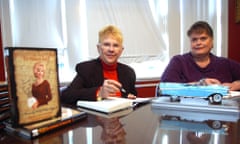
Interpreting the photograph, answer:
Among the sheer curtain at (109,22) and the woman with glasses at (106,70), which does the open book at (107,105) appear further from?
the sheer curtain at (109,22)

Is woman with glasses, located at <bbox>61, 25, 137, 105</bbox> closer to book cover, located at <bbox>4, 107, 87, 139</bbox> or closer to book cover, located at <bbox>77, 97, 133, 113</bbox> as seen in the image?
book cover, located at <bbox>77, 97, 133, 113</bbox>

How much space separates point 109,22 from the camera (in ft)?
8.31

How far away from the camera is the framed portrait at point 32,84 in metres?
0.68

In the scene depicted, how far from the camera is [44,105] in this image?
76cm

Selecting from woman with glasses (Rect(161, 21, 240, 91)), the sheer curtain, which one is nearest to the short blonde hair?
woman with glasses (Rect(161, 21, 240, 91))

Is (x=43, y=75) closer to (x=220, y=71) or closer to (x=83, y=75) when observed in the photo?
(x=83, y=75)

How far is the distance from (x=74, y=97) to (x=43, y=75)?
49 cm

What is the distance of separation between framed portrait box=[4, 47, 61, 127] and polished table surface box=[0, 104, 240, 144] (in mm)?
71

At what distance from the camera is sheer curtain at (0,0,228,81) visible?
7.46ft

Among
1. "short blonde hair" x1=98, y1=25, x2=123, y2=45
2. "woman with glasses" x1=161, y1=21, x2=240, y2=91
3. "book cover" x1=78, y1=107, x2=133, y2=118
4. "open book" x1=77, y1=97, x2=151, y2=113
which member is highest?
"short blonde hair" x1=98, y1=25, x2=123, y2=45

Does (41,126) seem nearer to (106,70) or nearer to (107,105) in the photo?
(107,105)

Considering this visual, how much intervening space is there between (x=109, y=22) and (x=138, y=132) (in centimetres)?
193

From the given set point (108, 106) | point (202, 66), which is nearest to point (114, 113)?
point (108, 106)

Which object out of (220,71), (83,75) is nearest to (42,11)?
(83,75)
